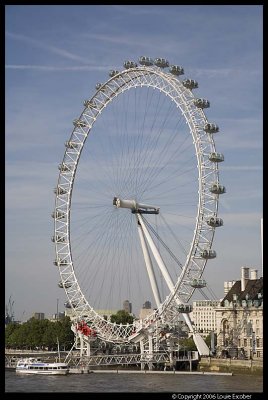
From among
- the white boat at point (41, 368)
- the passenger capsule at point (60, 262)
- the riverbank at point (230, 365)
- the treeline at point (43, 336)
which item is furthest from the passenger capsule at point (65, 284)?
the treeline at point (43, 336)

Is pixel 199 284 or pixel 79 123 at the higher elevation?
pixel 79 123

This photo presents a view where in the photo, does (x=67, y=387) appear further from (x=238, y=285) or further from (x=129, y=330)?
(x=238, y=285)

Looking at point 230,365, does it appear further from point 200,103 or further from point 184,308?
point 200,103

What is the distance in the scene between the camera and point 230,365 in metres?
36.7

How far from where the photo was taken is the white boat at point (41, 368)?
36.9 metres

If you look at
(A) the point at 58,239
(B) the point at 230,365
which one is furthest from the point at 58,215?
(B) the point at 230,365

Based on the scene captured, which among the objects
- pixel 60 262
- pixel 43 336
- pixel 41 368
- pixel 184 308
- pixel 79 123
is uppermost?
pixel 79 123

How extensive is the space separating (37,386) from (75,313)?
11536 mm

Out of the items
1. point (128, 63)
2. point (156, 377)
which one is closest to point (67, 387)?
point (156, 377)

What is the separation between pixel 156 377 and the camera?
3262 cm

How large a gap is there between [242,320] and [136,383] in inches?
629

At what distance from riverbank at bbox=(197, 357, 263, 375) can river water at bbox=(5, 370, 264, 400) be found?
4.75 feet

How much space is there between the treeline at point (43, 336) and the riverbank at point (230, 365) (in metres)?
24.3
